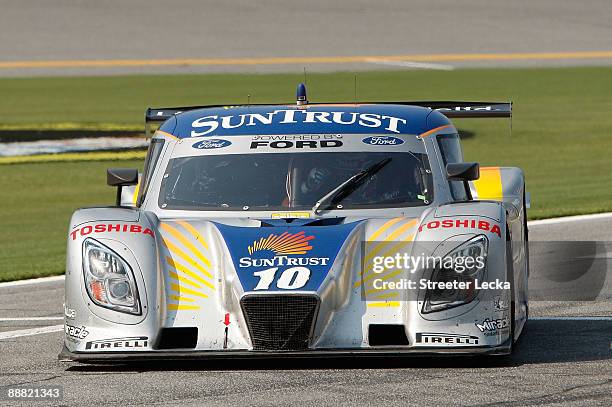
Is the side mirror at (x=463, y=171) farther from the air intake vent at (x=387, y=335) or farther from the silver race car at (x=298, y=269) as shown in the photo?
the air intake vent at (x=387, y=335)

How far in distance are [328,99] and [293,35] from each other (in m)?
14.5

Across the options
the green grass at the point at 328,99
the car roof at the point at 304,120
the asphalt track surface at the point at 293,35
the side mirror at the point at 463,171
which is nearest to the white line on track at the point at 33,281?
the green grass at the point at 328,99

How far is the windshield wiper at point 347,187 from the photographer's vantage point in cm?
858

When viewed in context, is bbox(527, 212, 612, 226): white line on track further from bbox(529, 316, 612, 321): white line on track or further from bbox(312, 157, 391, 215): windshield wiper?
bbox(312, 157, 391, 215): windshield wiper

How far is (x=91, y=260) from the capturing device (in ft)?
25.8

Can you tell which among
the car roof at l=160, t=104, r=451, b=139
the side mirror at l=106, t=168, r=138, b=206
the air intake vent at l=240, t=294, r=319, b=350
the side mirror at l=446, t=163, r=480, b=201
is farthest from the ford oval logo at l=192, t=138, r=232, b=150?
the air intake vent at l=240, t=294, r=319, b=350

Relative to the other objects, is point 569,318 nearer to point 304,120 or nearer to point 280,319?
point 304,120

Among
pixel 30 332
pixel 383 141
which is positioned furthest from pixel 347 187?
pixel 30 332

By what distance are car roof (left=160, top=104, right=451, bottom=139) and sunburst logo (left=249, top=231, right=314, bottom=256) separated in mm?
1458

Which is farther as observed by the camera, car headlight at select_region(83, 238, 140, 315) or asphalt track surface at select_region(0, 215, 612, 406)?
car headlight at select_region(83, 238, 140, 315)

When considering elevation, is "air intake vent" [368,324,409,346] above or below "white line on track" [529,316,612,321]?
above

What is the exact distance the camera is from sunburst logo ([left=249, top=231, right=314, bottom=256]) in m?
7.64

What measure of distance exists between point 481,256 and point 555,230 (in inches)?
291

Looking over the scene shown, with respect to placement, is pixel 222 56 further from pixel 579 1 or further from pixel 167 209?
pixel 167 209
